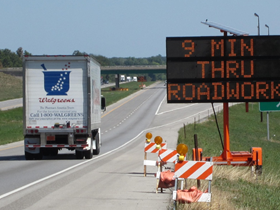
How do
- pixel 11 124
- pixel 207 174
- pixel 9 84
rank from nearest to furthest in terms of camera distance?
pixel 207 174 < pixel 11 124 < pixel 9 84

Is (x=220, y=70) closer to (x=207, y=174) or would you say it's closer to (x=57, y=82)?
(x=207, y=174)

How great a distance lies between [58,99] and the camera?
69.8 ft

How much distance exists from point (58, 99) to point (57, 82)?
68 centimetres

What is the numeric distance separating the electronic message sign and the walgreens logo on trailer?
8066mm

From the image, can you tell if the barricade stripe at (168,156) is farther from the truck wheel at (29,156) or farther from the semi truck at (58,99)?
the truck wheel at (29,156)

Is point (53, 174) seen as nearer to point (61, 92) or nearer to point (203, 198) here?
point (61, 92)

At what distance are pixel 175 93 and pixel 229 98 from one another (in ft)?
4.66

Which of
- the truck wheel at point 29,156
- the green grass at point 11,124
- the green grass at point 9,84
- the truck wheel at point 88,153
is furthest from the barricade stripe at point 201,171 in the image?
the green grass at point 9,84

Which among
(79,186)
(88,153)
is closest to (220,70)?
(79,186)

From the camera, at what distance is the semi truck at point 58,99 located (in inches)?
835

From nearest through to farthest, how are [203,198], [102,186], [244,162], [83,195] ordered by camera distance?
[203,198] < [83,195] < [102,186] < [244,162]

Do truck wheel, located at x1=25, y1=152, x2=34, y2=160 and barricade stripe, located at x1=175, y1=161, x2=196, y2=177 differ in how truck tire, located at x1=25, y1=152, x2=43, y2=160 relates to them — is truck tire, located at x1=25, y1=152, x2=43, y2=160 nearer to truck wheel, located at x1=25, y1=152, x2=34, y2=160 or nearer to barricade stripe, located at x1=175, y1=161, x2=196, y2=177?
truck wheel, located at x1=25, y1=152, x2=34, y2=160

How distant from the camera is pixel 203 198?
9.21 meters

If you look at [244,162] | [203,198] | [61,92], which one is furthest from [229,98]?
[61,92]
